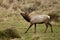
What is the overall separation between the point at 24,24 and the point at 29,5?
18.3 ft

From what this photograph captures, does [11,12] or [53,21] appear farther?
[11,12]

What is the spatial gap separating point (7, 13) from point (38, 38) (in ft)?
25.0

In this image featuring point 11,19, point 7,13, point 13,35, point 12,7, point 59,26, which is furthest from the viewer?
point 12,7

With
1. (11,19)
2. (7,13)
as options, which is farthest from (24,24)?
(7,13)

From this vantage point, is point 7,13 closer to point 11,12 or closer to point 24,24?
point 11,12

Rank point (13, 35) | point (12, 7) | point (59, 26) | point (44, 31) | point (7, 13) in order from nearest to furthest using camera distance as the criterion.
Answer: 1. point (13, 35)
2. point (44, 31)
3. point (59, 26)
4. point (7, 13)
5. point (12, 7)

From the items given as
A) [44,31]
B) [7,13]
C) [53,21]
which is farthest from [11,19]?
[44,31]

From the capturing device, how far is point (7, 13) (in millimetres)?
18828

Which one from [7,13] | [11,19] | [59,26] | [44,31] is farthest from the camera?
[7,13]

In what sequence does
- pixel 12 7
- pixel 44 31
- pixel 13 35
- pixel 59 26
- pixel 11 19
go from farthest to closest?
pixel 12 7, pixel 11 19, pixel 59 26, pixel 44 31, pixel 13 35

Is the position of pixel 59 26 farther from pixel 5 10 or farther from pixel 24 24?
pixel 5 10

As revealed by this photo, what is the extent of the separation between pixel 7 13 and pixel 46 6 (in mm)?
3102

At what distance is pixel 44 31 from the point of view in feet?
45.2

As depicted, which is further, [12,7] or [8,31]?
[12,7]
